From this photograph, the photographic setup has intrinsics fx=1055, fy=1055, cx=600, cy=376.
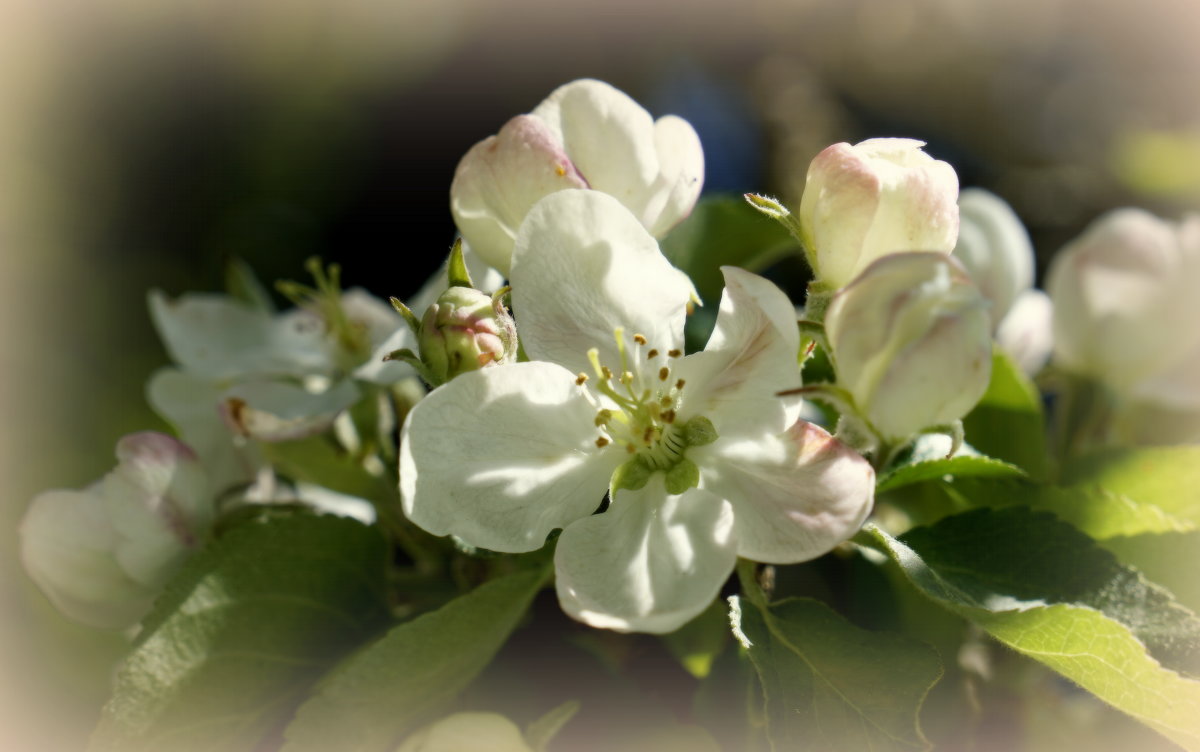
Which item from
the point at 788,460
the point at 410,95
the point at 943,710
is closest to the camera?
the point at 788,460

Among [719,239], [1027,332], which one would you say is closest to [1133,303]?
[1027,332]

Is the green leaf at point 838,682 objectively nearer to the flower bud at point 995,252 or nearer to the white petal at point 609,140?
the white petal at point 609,140

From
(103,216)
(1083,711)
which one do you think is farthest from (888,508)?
(103,216)

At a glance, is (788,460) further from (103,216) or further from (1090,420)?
(103,216)

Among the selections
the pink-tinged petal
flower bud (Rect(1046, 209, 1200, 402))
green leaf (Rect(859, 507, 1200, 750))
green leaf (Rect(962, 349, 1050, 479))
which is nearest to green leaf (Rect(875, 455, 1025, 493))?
green leaf (Rect(859, 507, 1200, 750))

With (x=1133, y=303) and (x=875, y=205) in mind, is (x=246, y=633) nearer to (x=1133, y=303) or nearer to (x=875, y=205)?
(x=875, y=205)

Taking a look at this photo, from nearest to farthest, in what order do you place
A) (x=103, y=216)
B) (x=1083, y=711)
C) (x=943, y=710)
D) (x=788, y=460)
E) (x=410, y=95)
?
1. (x=788, y=460)
2. (x=943, y=710)
3. (x=1083, y=711)
4. (x=103, y=216)
5. (x=410, y=95)
